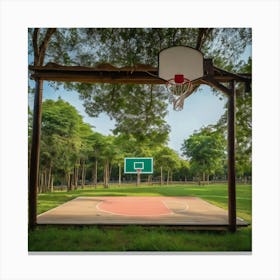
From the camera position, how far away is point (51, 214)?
15.4 feet

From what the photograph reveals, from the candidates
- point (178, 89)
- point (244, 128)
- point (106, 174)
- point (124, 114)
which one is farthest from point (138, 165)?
point (244, 128)

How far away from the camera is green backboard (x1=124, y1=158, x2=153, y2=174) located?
5074 millimetres

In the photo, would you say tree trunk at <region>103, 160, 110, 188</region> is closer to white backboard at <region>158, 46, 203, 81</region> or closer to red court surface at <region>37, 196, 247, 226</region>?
red court surface at <region>37, 196, 247, 226</region>

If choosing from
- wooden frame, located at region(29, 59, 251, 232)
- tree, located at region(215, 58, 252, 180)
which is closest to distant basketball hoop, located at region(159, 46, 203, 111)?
wooden frame, located at region(29, 59, 251, 232)

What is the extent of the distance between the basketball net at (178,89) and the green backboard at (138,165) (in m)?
1.07

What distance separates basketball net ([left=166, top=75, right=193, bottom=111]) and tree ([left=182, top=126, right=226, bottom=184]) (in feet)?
2.59

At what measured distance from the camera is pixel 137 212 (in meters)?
4.70

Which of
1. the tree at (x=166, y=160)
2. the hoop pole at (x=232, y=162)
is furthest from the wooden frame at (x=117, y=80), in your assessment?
the tree at (x=166, y=160)

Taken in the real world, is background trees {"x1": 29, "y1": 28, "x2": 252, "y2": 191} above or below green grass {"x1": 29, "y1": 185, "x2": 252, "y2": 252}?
above
